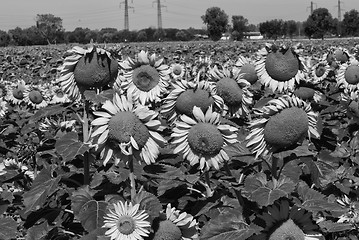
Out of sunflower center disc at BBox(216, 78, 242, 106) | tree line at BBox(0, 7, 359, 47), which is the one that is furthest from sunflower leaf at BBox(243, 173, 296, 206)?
tree line at BBox(0, 7, 359, 47)

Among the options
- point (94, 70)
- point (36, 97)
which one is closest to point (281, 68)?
point (94, 70)

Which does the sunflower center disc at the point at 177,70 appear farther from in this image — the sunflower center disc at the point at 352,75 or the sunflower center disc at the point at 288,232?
the sunflower center disc at the point at 288,232

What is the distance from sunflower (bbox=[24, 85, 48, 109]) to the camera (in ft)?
22.2

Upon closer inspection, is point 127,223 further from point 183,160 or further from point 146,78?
point 146,78

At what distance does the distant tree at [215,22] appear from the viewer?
79.2m

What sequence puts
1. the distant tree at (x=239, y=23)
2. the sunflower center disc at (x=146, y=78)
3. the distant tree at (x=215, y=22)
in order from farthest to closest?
1. the distant tree at (x=215, y=22)
2. the distant tree at (x=239, y=23)
3. the sunflower center disc at (x=146, y=78)

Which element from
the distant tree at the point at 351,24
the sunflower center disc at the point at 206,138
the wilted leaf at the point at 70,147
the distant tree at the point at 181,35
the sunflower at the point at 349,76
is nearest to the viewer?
the sunflower center disc at the point at 206,138

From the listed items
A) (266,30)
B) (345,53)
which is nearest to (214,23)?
(266,30)

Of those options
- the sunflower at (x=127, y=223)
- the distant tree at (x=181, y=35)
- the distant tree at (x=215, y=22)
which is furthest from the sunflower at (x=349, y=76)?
the distant tree at (x=215, y=22)

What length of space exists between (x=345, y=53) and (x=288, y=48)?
12.4 ft

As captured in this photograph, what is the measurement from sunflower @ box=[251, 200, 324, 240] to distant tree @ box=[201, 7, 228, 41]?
245ft

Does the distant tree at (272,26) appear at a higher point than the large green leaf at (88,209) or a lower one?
higher

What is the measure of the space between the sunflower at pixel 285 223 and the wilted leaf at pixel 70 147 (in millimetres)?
946

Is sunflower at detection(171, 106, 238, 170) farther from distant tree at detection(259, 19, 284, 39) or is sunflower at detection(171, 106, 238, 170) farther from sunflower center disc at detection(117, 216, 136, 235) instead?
distant tree at detection(259, 19, 284, 39)
